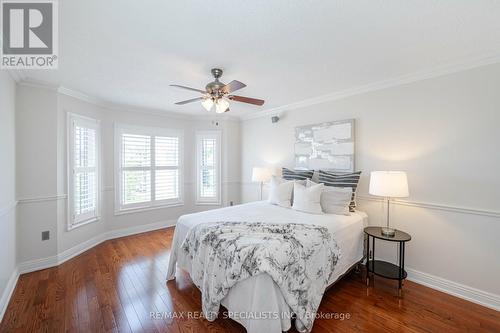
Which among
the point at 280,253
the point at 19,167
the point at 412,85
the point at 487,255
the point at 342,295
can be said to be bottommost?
the point at 342,295

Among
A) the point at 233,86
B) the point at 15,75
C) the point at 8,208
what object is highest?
the point at 15,75

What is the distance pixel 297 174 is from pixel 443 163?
1832mm

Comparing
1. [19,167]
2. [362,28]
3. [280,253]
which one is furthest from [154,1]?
[19,167]

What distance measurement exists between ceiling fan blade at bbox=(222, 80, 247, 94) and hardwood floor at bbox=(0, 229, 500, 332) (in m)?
2.20

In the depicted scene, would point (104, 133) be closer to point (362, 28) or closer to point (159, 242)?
point (159, 242)

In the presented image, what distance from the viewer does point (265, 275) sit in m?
1.62

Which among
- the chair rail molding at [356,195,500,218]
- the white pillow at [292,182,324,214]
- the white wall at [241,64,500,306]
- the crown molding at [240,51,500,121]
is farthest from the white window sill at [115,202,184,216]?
the chair rail molding at [356,195,500,218]

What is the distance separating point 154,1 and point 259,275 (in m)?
2.07

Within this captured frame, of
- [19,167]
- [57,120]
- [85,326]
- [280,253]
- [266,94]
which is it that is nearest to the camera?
[280,253]

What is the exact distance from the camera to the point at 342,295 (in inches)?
91.3

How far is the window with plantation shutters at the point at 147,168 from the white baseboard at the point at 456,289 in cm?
426

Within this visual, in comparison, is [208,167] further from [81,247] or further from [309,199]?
[309,199]

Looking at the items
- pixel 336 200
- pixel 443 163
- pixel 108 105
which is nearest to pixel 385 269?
pixel 336 200

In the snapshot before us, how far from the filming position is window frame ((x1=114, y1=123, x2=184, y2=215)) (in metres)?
3.98
